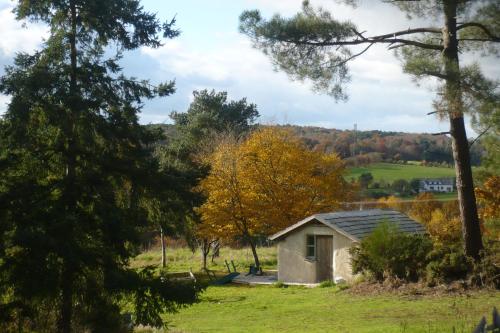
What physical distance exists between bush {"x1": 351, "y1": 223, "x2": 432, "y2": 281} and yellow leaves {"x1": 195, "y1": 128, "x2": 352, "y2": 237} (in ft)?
40.6

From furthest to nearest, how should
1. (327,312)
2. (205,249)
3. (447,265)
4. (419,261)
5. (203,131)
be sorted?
(203,131) → (205,249) → (419,261) → (447,265) → (327,312)

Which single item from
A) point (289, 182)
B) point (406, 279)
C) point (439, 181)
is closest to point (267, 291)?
point (406, 279)

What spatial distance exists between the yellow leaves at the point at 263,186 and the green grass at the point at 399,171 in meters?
33.3

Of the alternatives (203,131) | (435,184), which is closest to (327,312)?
(203,131)

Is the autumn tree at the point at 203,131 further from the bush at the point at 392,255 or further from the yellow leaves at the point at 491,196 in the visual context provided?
the yellow leaves at the point at 491,196

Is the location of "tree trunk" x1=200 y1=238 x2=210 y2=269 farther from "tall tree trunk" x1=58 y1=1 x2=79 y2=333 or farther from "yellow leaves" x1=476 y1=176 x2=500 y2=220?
"tall tree trunk" x1=58 y1=1 x2=79 y2=333

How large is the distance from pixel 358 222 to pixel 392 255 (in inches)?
335

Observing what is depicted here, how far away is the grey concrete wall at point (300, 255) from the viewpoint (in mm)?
30219

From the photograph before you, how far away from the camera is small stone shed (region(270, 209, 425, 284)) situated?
2986 cm

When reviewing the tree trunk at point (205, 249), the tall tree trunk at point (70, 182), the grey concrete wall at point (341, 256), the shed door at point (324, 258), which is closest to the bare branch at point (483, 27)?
the tall tree trunk at point (70, 182)

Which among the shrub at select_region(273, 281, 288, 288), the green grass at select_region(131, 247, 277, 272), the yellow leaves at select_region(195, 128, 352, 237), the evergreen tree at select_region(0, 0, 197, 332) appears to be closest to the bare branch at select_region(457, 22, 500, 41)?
the evergreen tree at select_region(0, 0, 197, 332)

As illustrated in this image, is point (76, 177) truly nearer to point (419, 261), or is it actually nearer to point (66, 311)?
point (66, 311)

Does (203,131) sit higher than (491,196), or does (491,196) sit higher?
(203,131)

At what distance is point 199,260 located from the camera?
47031 millimetres
